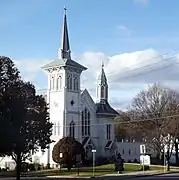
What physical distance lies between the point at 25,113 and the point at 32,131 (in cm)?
455

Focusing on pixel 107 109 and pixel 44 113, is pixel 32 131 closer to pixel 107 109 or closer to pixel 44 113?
pixel 44 113

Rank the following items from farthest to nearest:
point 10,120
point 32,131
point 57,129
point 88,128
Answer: point 88,128
point 57,129
point 32,131
point 10,120

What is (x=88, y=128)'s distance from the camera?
298ft

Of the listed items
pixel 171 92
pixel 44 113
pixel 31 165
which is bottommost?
pixel 31 165

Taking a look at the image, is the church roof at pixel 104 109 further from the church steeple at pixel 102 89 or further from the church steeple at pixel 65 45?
the church steeple at pixel 65 45

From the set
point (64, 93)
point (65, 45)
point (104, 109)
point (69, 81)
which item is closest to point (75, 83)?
point (69, 81)

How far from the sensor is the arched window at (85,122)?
8969 cm

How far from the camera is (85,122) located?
90188 mm

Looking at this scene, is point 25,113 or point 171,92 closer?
point 25,113

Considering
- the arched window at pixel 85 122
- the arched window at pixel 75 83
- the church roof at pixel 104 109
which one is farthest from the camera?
the church roof at pixel 104 109

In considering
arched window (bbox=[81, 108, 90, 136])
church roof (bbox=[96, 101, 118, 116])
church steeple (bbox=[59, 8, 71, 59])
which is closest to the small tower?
church steeple (bbox=[59, 8, 71, 59])

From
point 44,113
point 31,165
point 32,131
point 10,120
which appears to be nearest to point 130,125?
point 31,165

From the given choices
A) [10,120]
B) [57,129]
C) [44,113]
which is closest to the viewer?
[10,120]

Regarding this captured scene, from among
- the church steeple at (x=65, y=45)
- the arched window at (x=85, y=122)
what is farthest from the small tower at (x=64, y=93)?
the arched window at (x=85, y=122)
